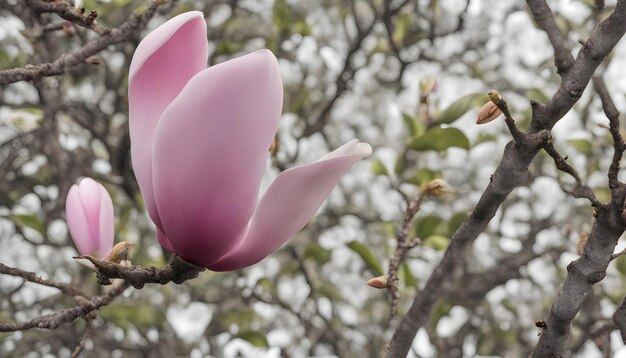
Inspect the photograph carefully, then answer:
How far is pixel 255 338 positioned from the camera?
4.34 ft

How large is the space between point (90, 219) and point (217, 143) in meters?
0.22

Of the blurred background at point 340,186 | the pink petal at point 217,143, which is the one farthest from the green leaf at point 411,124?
the pink petal at point 217,143

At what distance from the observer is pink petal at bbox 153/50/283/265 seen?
417 millimetres

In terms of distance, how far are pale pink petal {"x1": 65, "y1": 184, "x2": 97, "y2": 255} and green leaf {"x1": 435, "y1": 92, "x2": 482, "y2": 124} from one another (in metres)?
0.65

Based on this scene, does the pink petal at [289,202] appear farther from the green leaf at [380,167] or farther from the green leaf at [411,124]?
the green leaf at [380,167]

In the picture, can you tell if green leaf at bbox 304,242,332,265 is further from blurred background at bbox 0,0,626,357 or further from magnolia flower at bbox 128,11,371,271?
magnolia flower at bbox 128,11,371,271

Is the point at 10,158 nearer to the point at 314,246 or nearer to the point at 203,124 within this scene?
the point at 314,246

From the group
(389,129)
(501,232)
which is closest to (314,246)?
(501,232)

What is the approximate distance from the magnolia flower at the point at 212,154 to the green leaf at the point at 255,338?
85 cm

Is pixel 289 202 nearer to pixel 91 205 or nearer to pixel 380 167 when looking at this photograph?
pixel 91 205

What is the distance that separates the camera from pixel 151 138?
49 centimetres

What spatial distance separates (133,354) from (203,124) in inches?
61.8

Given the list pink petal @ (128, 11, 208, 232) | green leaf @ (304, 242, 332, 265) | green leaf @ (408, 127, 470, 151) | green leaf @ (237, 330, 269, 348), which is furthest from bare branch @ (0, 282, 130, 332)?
green leaf @ (304, 242, 332, 265)

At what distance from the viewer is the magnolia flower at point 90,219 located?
588mm
